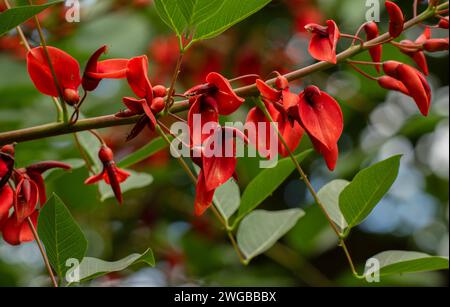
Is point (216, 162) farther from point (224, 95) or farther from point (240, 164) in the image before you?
point (240, 164)

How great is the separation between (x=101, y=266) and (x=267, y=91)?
0.29 meters

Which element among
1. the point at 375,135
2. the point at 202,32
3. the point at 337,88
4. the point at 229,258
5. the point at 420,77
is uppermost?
the point at 202,32

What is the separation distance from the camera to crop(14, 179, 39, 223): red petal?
90 cm

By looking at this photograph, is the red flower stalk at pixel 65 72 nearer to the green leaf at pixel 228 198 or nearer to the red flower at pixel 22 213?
the red flower at pixel 22 213

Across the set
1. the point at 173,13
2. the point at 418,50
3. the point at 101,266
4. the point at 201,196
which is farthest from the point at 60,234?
the point at 418,50

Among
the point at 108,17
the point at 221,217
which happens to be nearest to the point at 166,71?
the point at 108,17

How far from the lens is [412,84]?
2.95 feet

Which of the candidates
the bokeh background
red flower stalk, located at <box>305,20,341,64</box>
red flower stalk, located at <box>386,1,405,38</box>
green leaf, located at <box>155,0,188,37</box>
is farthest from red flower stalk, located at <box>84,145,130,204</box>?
the bokeh background

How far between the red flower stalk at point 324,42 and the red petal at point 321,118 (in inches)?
1.8

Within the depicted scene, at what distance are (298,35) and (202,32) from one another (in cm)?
174

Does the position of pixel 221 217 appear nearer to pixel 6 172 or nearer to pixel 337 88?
pixel 6 172

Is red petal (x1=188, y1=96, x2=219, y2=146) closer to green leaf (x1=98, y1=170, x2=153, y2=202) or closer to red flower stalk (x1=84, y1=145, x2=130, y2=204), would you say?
red flower stalk (x1=84, y1=145, x2=130, y2=204)

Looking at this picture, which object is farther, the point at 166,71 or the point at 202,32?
the point at 166,71

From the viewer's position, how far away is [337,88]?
230 cm
